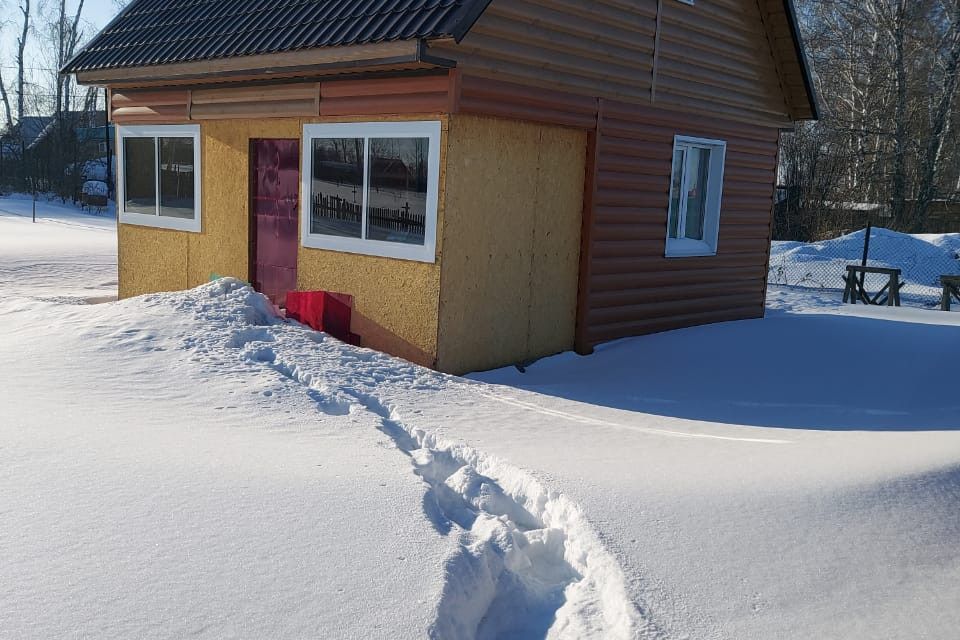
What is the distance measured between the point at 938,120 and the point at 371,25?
25.5 metres

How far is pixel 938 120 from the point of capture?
88.5 feet

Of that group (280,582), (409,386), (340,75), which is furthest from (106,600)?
(340,75)

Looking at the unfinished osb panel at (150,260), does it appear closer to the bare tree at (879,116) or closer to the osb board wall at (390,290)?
the osb board wall at (390,290)

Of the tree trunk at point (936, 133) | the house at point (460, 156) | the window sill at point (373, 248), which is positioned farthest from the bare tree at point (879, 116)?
the window sill at point (373, 248)

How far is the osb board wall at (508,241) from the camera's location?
7.84 m

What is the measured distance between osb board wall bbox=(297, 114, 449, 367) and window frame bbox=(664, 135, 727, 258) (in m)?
4.32

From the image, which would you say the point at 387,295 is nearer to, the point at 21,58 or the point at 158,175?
the point at 158,175

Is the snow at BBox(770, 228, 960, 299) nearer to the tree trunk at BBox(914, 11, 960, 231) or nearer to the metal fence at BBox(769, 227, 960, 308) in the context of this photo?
the metal fence at BBox(769, 227, 960, 308)

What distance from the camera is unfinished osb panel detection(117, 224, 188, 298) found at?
35.9 ft

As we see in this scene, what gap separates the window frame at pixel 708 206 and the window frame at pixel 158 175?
6.17 meters

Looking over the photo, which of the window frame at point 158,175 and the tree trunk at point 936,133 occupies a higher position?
the tree trunk at point 936,133

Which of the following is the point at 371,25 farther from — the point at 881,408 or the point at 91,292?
the point at 91,292

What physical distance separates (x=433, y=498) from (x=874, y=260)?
1858 cm

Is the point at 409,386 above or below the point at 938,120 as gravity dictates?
below
